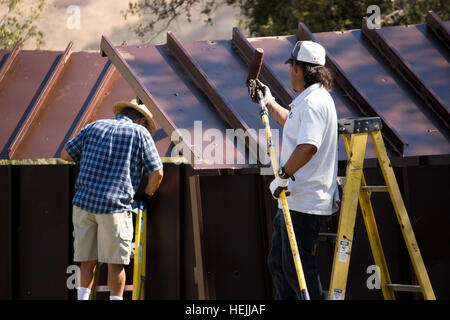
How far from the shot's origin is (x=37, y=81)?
6547mm

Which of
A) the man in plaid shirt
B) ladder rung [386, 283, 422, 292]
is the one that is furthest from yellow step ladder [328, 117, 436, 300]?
the man in plaid shirt

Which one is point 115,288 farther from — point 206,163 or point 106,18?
point 106,18

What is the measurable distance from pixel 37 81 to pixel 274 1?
8.45m

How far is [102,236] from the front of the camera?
16.2 ft

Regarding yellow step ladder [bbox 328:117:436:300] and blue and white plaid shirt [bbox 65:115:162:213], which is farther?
blue and white plaid shirt [bbox 65:115:162:213]

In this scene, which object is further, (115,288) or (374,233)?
(115,288)

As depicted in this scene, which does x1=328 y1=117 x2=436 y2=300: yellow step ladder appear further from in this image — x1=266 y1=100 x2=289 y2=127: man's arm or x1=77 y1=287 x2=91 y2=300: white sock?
x1=77 y1=287 x2=91 y2=300: white sock

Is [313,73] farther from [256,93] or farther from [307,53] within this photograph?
[256,93]

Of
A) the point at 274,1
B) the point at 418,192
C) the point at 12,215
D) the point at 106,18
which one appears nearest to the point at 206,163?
the point at 418,192

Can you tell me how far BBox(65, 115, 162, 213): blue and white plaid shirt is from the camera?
4.88m

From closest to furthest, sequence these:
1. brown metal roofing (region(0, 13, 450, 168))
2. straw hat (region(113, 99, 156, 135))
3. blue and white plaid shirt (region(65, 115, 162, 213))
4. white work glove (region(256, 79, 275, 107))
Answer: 1. white work glove (region(256, 79, 275, 107))
2. brown metal roofing (region(0, 13, 450, 168))
3. blue and white plaid shirt (region(65, 115, 162, 213))
4. straw hat (region(113, 99, 156, 135))

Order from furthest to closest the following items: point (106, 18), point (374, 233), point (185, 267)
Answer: point (106, 18) < point (185, 267) < point (374, 233)

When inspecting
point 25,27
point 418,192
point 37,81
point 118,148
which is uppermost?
point 25,27
